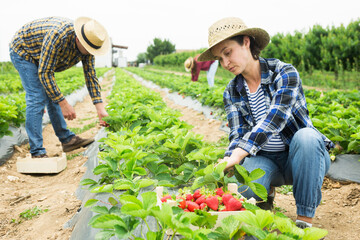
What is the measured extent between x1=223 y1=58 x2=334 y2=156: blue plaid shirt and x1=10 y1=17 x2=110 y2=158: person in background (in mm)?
1918

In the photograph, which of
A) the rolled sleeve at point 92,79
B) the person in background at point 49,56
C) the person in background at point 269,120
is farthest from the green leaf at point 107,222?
the rolled sleeve at point 92,79

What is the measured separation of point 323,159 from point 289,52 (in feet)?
48.3

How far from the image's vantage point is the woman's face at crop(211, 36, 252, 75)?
210 centimetres

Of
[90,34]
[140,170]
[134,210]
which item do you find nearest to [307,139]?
[140,170]

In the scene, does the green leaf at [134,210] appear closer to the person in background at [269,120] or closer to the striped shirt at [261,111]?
the person in background at [269,120]

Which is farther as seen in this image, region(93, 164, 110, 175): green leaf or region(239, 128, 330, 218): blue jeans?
region(93, 164, 110, 175): green leaf

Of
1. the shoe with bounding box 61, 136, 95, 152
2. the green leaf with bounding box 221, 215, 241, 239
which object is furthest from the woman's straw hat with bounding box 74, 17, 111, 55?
the green leaf with bounding box 221, 215, 241, 239

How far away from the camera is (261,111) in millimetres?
2262

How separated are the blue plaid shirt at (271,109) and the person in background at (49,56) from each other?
1.92m

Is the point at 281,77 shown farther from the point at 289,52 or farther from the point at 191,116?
the point at 289,52

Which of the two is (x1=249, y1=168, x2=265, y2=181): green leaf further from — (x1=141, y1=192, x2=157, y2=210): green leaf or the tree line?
the tree line

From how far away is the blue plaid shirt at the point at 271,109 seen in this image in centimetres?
189

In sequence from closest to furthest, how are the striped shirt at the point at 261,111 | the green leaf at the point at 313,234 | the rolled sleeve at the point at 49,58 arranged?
the green leaf at the point at 313,234, the striped shirt at the point at 261,111, the rolled sleeve at the point at 49,58

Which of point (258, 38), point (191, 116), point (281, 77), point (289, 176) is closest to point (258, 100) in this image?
point (281, 77)
